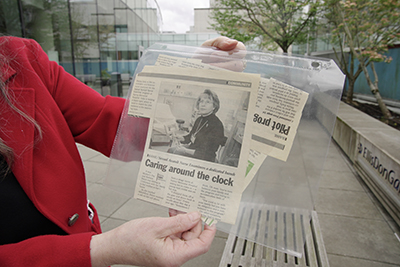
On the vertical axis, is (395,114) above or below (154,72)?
below

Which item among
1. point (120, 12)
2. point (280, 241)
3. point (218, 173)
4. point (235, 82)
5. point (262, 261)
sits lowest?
point (262, 261)

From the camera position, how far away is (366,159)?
12.8 ft

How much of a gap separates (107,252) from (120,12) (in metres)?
10.5

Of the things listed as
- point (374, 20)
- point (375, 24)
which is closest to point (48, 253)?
point (375, 24)

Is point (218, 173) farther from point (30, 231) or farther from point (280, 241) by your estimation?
point (30, 231)

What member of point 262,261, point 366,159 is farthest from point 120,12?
point 262,261

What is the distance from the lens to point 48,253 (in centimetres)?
73

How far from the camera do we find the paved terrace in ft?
7.78

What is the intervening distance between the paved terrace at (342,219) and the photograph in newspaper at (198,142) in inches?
71.2

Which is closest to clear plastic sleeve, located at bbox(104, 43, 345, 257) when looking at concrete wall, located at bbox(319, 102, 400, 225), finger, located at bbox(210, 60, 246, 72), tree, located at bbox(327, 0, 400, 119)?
finger, located at bbox(210, 60, 246, 72)

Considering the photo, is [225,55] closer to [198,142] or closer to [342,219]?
[198,142]

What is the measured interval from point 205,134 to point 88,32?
8093 millimetres

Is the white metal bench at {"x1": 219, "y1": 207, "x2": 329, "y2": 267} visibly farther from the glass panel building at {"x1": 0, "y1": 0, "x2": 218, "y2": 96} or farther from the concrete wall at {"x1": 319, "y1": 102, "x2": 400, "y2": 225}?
the glass panel building at {"x1": 0, "y1": 0, "x2": 218, "y2": 96}

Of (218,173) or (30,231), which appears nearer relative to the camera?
(218,173)
